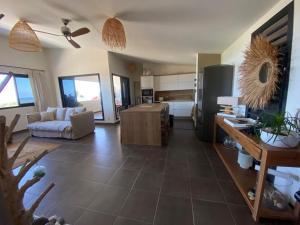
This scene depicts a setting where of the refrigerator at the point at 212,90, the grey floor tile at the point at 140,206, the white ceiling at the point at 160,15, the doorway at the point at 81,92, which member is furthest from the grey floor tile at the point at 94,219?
the doorway at the point at 81,92

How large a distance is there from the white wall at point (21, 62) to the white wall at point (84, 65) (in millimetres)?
301

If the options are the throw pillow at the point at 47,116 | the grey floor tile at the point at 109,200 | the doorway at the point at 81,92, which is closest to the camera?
the grey floor tile at the point at 109,200

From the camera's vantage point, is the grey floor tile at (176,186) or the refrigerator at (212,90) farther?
the refrigerator at (212,90)

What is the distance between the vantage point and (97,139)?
13.1ft

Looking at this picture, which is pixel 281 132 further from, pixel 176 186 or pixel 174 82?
pixel 174 82

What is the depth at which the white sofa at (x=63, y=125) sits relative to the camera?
3962 millimetres

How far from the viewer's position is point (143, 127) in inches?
133

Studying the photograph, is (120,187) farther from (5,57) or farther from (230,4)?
(5,57)

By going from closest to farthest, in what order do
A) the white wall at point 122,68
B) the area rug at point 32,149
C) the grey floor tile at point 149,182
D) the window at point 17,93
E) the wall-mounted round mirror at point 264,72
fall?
the wall-mounted round mirror at point 264,72 < the grey floor tile at point 149,182 < the area rug at point 32,149 < the window at point 17,93 < the white wall at point 122,68

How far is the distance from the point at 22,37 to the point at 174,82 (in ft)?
17.0

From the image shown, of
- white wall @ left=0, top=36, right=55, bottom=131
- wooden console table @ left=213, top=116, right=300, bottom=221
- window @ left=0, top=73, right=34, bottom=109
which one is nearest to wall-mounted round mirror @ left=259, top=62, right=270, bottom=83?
wooden console table @ left=213, top=116, right=300, bottom=221

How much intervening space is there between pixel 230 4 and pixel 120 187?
2.75 m

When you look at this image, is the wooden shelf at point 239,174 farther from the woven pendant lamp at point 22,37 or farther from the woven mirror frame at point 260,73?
the woven pendant lamp at point 22,37

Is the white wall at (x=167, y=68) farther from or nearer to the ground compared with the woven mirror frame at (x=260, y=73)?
farther from the ground
